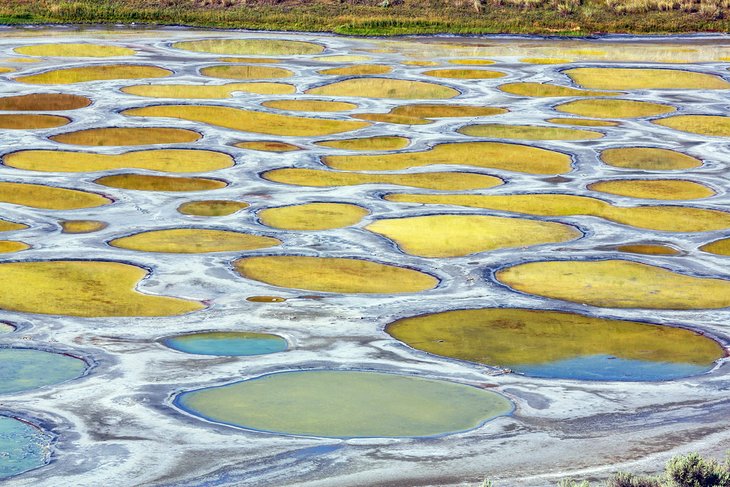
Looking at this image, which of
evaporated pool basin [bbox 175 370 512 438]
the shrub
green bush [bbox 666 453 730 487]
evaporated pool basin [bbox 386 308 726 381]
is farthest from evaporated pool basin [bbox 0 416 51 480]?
green bush [bbox 666 453 730 487]

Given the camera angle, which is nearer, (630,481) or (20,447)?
(630,481)

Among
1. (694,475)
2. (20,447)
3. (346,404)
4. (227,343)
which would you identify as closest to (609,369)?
(346,404)

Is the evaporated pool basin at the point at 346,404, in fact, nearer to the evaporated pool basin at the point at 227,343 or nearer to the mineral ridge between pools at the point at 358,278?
the mineral ridge between pools at the point at 358,278

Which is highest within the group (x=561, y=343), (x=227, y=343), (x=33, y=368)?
(x=33, y=368)

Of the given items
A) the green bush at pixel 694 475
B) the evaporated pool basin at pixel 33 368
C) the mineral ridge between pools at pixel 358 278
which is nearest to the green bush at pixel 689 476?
the green bush at pixel 694 475

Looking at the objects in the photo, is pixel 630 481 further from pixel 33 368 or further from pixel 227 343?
pixel 33 368

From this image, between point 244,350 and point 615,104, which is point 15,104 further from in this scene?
point 244,350
